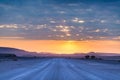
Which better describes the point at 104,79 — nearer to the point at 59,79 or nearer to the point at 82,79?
the point at 82,79

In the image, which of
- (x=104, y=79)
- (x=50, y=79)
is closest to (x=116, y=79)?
(x=104, y=79)

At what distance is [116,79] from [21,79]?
28.1 ft

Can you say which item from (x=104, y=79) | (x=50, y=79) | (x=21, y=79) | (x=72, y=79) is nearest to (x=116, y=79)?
(x=104, y=79)

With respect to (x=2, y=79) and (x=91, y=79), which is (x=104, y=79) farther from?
(x=2, y=79)

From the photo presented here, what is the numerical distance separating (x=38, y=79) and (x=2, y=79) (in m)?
3.08

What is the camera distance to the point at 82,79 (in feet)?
112

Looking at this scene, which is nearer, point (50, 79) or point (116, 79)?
point (50, 79)

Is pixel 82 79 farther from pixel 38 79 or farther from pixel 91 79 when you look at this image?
pixel 38 79

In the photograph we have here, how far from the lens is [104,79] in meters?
34.7

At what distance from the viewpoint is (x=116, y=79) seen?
3497cm

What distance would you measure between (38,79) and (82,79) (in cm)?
389

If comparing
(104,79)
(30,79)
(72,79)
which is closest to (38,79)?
(30,79)

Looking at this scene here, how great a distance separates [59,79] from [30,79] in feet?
8.10

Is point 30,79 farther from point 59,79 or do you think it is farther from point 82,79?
point 82,79
